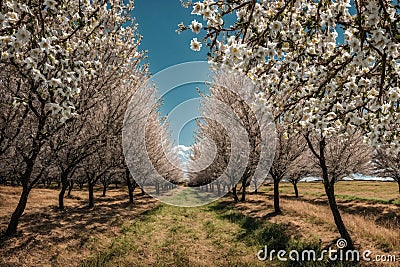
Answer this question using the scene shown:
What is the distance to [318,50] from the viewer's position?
16.9 ft

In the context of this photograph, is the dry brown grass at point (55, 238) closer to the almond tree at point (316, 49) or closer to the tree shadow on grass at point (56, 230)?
the tree shadow on grass at point (56, 230)

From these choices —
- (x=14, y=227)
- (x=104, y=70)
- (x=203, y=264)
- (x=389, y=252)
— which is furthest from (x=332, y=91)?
(x=14, y=227)

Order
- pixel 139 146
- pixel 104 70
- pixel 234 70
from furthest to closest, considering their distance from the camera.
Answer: pixel 139 146, pixel 104 70, pixel 234 70

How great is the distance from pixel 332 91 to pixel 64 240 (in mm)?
10947

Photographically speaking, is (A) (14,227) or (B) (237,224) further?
(B) (237,224)

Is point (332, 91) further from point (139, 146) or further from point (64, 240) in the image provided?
point (139, 146)

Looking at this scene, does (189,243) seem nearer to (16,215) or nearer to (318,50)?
(16,215)

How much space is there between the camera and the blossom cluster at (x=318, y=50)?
3.49 metres

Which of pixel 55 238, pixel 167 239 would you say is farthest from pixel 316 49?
pixel 55 238

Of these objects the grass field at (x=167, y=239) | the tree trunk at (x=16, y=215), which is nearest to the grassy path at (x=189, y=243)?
the grass field at (x=167, y=239)

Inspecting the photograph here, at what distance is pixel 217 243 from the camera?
11.5m

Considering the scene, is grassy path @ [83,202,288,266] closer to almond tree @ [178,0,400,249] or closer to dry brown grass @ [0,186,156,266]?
dry brown grass @ [0,186,156,266]

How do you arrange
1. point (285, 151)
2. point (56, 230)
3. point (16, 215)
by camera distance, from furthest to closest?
point (285, 151) → point (56, 230) → point (16, 215)

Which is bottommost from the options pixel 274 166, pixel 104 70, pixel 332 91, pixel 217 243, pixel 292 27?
pixel 217 243
